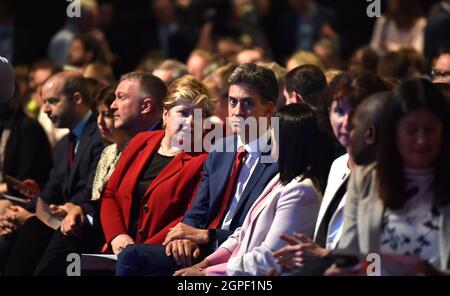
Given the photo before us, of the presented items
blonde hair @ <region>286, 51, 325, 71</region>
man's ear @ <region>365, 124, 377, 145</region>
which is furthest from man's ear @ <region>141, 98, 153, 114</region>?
man's ear @ <region>365, 124, 377, 145</region>

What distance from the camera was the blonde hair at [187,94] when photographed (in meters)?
7.43

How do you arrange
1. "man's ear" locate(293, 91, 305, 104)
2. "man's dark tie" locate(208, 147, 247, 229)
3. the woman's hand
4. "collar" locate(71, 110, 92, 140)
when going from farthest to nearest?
"collar" locate(71, 110, 92, 140), "man's ear" locate(293, 91, 305, 104), "man's dark tie" locate(208, 147, 247, 229), the woman's hand

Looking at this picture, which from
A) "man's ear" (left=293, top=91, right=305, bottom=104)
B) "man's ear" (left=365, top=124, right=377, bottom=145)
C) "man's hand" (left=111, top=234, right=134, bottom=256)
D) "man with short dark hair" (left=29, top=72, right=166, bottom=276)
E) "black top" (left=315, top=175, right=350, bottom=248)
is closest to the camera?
"man's ear" (left=365, top=124, right=377, bottom=145)

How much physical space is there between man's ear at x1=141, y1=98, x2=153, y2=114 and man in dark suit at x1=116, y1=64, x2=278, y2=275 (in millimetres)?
780

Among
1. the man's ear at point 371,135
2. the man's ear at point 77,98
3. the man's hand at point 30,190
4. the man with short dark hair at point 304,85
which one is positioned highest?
the man's ear at point 77,98

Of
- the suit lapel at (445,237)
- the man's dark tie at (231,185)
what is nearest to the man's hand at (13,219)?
the man's dark tie at (231,185)

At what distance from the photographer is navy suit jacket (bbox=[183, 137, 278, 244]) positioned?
679cm

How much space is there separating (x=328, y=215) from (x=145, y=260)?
121 cm

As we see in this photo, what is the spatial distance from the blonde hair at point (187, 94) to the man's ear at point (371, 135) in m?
1.91

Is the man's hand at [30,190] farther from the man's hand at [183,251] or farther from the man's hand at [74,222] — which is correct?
the man's hand at [183,251]

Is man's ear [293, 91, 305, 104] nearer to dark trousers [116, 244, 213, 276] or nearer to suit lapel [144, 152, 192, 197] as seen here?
suit lapel [144, 152, 192, 197]

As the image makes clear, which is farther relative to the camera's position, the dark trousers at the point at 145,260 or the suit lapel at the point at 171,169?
the suit lapel at the point at 171,169

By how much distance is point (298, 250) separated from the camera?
5734 mm
